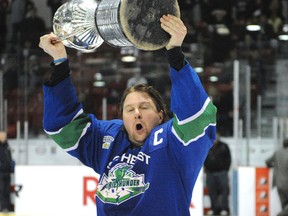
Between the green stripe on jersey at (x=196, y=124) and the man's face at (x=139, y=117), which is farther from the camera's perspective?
the man's face at (x=139, y=117)

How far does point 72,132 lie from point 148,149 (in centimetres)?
26

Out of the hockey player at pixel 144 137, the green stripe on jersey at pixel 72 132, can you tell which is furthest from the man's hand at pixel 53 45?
the green stripe on jersey at pixel 72 132

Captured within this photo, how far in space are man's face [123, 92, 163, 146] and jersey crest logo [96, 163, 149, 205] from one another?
10 centimetres

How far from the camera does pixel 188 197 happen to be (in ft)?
6.96

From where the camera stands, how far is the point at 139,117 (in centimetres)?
216

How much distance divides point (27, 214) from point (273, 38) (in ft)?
9.79

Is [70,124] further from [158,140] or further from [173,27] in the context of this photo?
[173,27]

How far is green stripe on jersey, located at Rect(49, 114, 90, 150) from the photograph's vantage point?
224 centimetres

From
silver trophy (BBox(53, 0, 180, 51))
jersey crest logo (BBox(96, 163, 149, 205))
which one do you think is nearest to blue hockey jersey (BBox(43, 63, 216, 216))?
jersey crest logo (BBox(96, 163, 149, 205))

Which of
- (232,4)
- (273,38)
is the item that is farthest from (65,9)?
(232,4)

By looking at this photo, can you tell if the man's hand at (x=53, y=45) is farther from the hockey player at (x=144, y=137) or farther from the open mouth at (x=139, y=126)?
the open mouth at (x=139, y=126)

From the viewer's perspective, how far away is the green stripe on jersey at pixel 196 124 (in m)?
1.98

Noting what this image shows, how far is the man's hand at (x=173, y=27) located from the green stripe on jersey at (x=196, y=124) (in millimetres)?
191

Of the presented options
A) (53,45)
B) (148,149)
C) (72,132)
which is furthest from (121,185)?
(53,45)
